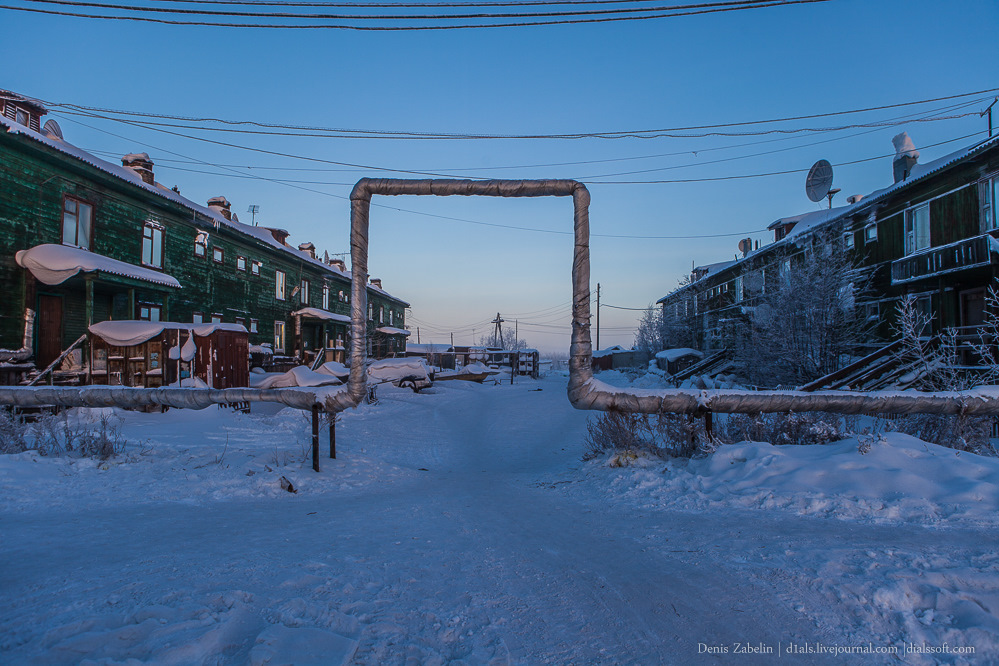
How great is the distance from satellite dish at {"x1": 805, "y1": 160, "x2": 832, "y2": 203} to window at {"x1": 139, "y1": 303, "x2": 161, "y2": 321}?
27.0 m

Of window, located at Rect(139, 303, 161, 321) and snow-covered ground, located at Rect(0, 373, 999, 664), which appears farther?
window, located at Rect(139, 303, 161, 321)

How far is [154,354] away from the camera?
12.8 metres

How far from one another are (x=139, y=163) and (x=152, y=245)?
3707mm

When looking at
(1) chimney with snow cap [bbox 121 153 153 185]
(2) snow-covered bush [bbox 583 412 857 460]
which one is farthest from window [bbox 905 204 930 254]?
(1) chimney with snow cap [bbox 121 153 153 185]

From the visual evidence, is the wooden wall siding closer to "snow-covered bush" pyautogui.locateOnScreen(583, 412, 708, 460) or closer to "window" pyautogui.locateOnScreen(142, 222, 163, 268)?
"window" pyautogui.locateOnScreen(142, 222, 163, 268)

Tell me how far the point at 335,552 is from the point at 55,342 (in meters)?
16.7

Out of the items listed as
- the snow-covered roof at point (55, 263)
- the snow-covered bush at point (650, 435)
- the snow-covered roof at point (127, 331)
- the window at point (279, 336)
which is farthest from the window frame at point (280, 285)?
the snow-covered bush at point (650, 435)

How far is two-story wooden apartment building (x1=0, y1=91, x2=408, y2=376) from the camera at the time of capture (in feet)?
43.8

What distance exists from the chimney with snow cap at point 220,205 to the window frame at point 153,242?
6401 mm

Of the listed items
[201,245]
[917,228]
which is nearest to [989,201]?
[917,228]

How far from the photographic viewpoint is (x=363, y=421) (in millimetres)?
12914

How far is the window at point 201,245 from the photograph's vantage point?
69.8 ft

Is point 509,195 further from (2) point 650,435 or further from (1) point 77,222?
(1) point 77,222

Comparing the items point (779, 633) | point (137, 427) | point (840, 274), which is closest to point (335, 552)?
point (779, 633)
